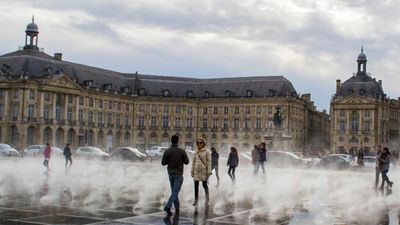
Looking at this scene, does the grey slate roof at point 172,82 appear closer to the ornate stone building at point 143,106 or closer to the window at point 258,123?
the ornate stone building at point 143,106

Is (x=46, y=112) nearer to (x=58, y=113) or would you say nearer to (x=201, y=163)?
(x=58, y=113)

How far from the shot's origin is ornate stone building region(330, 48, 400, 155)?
11931 centimetres

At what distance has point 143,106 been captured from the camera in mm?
120625

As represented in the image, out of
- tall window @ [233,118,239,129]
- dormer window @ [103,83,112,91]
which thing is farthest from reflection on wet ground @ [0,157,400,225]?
tall window @ [233,118,239,129]

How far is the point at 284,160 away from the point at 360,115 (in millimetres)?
77079

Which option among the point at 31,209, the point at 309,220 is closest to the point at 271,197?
the point at 309,220

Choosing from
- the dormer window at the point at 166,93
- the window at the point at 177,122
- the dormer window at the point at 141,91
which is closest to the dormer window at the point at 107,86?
the dormer window at the point at 141,91

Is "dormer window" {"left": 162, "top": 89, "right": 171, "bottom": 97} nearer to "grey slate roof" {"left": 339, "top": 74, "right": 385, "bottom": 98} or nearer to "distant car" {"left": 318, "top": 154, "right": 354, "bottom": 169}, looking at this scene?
"grey slate roof" {"left": 339, "top": 74, "right": 385, "bottom": 98}

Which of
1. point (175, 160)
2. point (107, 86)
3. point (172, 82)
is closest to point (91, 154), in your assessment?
point (175, 160)

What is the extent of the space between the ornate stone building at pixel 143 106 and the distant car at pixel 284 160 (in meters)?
59.0

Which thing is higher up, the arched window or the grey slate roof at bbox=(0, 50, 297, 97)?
the grey slate roof at bbox=(0, 50, 297, 97)

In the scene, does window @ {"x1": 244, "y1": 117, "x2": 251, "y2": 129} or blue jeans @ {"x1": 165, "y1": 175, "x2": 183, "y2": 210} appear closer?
blue jeans @ {"x1": 165, "y1": 175, "x2": 183, "y2": 210}

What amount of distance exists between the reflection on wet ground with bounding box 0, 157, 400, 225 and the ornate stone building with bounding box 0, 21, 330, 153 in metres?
79.9

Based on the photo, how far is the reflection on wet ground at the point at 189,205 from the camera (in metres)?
13.2
